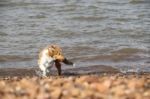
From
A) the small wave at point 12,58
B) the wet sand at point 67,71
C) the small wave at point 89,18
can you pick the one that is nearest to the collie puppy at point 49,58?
the wet sand at point 67,71

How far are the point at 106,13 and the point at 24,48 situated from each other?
634 centimetres

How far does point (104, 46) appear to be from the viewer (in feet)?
48.0

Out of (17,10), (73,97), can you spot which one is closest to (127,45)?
(17,10)

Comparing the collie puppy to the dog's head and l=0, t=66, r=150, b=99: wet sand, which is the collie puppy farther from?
l=0, t=66, r=150, b=99: wet sand

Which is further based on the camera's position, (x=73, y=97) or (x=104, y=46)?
(x=104, y=46)

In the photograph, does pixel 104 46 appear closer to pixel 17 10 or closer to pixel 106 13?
pixel 106 13

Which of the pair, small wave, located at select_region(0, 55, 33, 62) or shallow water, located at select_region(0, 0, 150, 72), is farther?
shallow water, located at select_region(0, 0, 150, 72)

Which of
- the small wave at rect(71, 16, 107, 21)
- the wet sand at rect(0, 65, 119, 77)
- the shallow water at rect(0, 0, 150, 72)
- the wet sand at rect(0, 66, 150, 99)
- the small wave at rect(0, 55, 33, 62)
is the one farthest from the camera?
the small wave at rect(71, 16, 107, 21)

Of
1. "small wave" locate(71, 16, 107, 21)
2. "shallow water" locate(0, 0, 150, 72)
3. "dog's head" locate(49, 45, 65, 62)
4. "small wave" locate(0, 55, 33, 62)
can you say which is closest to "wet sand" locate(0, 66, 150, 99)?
"dog's head" locate(49, 45, 65, 62)

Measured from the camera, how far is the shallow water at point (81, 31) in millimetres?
13523

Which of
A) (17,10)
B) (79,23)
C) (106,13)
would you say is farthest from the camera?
(17,10)

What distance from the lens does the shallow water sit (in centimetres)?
1352

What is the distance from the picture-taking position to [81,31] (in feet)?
55.0

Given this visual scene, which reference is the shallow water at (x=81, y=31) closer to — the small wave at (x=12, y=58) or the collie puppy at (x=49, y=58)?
the small wave at (x=12, y=58)
